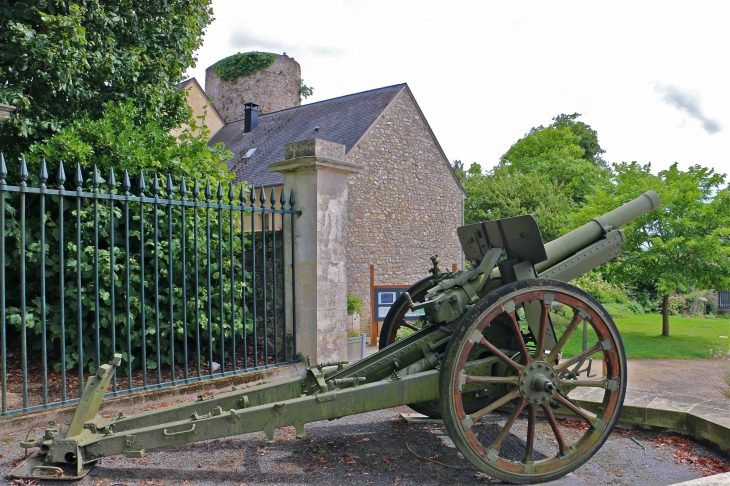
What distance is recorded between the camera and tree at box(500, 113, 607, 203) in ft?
111

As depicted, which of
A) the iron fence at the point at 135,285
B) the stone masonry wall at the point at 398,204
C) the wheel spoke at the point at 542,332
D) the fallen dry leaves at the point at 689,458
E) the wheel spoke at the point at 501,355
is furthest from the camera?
the stone masonry wall at the point at 398,204

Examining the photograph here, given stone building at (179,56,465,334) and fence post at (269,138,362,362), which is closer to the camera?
fence post at (269,138,362,362)

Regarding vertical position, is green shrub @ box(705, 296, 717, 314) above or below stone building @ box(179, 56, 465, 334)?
below

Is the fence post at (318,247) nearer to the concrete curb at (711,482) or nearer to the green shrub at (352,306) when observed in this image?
the concrete curb at (711,482)

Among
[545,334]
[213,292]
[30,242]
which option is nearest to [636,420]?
[545,334]

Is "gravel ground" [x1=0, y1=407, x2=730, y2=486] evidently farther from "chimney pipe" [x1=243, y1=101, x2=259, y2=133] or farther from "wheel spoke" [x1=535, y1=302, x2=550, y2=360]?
"chimney pipe" [x1=243, y1=101, x2=259, y2=133]

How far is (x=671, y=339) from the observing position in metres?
15.3

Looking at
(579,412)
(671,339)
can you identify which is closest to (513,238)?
(579,412)

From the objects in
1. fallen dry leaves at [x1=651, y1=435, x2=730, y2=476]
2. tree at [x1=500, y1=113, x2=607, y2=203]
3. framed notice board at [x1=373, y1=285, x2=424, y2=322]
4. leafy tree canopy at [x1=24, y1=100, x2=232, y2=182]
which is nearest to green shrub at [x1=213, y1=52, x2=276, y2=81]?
tree at [x1=500, y1=113, x2=607, y2=203]

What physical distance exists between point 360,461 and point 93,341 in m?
3.91

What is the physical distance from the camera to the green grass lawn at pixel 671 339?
13.1 m

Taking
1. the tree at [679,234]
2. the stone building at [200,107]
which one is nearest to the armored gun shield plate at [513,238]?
the tree at [679,234]

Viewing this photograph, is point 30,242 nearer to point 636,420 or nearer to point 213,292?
point 213,292

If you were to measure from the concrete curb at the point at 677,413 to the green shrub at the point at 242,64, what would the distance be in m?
30.1
